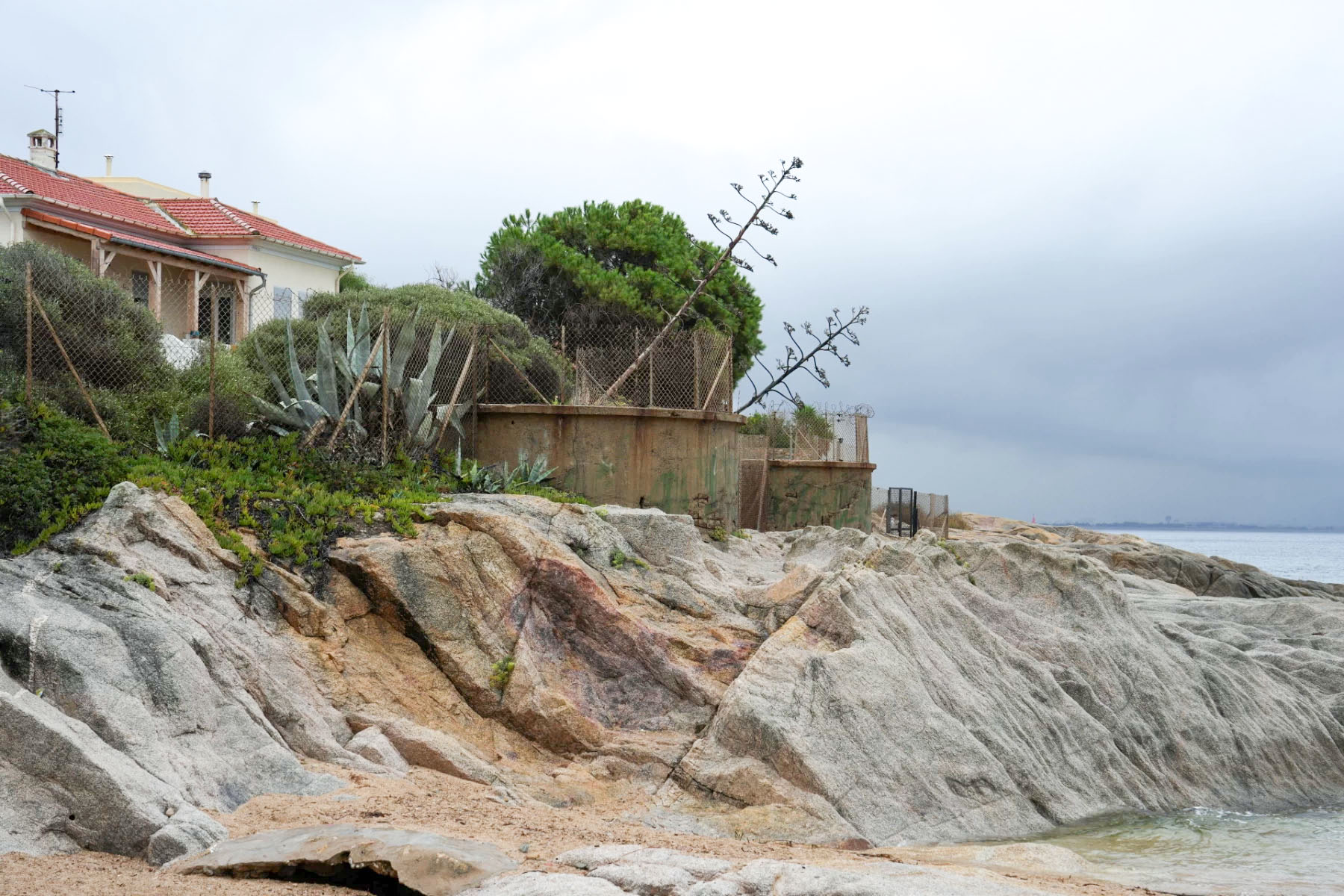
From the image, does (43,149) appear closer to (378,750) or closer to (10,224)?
(10,224)

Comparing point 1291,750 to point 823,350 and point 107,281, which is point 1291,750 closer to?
point 107,281

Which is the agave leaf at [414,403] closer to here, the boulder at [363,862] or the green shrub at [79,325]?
the green shrub at [79,325]

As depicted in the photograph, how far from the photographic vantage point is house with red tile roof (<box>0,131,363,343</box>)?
23969mm

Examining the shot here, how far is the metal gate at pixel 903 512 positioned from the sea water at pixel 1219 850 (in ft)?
49.2

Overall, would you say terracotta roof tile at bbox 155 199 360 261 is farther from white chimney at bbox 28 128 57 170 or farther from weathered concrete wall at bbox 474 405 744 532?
weathered concrete wall at bbox 474 405 744 532

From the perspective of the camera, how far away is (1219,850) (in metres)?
9.09

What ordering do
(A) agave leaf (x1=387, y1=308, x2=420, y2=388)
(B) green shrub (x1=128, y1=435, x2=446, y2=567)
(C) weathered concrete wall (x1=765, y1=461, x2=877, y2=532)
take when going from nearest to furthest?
(B) green shrub (x1=128, y1=435, x2=446, y2=567) < (A) agave leaf (x1=387, y1=308, x2=420, y2=388) < (C) weathered concrete wall (x1=765, y1=461, x2=877, y2=532)

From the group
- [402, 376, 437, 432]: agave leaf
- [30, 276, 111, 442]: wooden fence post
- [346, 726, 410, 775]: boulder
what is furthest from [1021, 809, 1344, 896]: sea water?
[30, 276, 111, 442]: wooden fence post

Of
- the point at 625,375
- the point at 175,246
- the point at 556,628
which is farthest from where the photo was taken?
the point at 175,246

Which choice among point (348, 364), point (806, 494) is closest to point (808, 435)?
point (806, 494)

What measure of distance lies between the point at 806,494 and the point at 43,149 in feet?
77.2

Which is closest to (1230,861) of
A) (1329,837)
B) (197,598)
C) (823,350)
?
(1329,837)

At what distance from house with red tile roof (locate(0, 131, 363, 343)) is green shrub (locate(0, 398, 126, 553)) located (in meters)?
10.4

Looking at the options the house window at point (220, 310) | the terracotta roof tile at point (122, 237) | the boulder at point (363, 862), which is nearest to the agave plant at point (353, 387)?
the boulder at point (363, 862)
